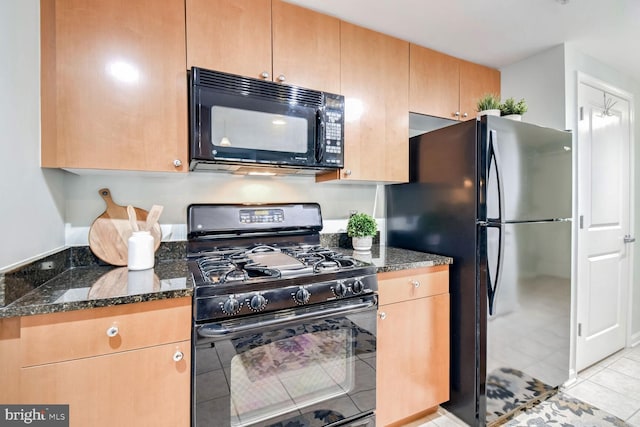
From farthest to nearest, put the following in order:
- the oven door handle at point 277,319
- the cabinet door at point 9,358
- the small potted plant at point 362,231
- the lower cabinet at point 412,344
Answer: the small potted plant at point 362,231, the lower cabinet at point 412,344, the oven door handle at point 277,319, the cabinet door at point 9,358

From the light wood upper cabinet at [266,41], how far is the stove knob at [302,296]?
3.65ft

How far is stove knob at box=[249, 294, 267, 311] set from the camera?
3.88ft

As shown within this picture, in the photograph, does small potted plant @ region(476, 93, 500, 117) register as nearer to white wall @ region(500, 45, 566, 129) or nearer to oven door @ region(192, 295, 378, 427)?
white wall @ region(500, 45, 566, 129)

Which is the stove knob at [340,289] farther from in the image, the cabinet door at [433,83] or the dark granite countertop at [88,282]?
the cabinet door at [433,83]

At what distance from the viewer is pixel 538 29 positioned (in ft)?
6.26

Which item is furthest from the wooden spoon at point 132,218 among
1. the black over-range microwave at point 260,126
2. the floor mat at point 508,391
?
the floor mat at point 508,391

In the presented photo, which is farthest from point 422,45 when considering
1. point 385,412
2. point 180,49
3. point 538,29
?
point 385,412

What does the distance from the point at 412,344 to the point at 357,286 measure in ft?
1.86

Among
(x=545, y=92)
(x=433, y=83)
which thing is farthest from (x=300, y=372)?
(x=545, y=92)

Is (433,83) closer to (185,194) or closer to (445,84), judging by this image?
(445,84)

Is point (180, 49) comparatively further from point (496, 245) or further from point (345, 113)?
point (496, 245)

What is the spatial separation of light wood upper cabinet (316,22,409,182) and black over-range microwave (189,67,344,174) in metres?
0.13

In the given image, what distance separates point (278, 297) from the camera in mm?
1246

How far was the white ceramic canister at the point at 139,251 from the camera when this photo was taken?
54.1 inches
